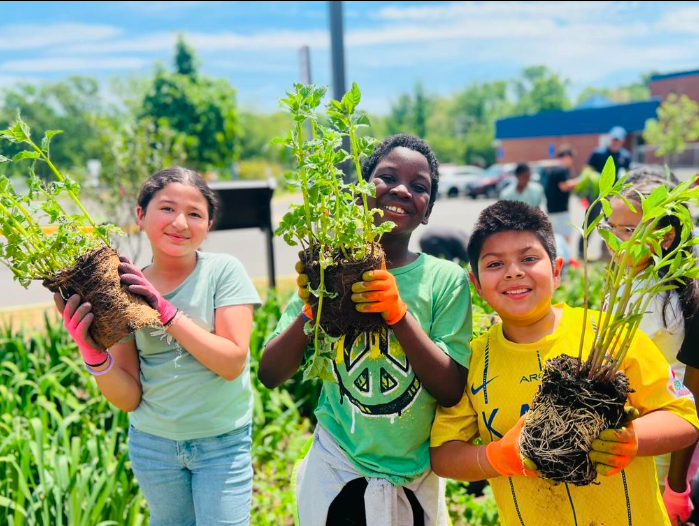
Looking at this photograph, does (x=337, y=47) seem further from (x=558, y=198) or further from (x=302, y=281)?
(x=558, y=198)

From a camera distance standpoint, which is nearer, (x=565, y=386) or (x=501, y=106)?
(x=565, y=386)

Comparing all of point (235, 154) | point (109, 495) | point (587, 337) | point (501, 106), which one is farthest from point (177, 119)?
point (501, 106)

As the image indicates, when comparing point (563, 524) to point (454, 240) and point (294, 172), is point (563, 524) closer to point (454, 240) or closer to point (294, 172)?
point (294, 172)

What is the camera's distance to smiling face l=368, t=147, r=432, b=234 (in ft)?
4.81

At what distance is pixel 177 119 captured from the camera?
1341cm

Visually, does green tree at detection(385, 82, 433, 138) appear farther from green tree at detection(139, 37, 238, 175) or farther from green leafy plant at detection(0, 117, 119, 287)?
green leafy plant at detection(0, 117, 119, 287)

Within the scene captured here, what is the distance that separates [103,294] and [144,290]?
109mm

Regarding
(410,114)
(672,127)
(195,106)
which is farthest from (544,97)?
(195,106)

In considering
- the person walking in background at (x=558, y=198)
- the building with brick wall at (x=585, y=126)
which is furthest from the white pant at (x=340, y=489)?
the building with brick wall at (x=585, y=126)

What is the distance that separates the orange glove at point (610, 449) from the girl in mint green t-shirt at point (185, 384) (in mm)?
1045

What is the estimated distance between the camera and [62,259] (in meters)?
1.55

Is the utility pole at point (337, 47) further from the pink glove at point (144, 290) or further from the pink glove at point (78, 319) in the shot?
the pink glove at point (78, 319)

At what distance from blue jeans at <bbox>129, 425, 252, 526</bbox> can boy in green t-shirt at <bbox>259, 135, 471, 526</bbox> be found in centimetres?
31

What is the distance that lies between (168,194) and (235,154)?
13719 millimetres
